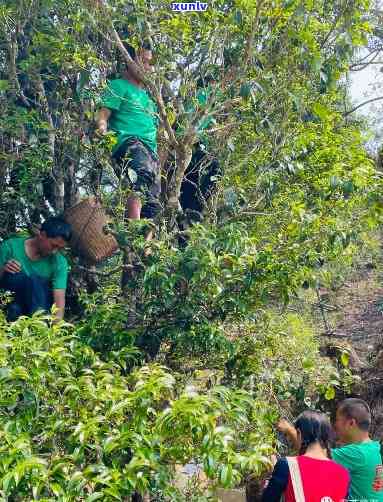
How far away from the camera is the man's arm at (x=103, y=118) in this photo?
408cm

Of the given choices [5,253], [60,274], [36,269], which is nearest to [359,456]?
[60,274]

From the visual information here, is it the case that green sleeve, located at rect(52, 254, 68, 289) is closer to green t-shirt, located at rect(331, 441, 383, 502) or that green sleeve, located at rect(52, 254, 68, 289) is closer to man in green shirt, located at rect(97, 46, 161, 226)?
man in green shirt, located at rect(97, 46, 161, 226)

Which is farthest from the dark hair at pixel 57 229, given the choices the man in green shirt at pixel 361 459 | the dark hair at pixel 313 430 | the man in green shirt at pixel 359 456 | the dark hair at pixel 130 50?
the man in green shirt at pixel 361 459

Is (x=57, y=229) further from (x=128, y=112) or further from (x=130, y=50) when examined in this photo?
(x=130, y=50)

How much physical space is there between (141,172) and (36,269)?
835 millimetres

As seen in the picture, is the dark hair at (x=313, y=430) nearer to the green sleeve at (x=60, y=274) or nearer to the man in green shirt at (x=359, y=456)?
the man in green shirt at (x=359, y=456)

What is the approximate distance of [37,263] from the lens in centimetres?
409

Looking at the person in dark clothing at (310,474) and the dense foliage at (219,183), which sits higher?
the dense foliage at (219,183)

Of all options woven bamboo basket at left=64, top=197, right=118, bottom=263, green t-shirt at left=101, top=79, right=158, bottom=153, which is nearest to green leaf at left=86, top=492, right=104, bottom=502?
woven bamboo basket at left=64, top=197, right=118, bottom=263

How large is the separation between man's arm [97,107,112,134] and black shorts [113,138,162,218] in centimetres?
17

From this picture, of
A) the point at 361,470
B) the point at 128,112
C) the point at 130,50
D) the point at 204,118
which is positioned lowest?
the point at 361,470

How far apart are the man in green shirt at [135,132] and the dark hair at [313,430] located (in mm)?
1547

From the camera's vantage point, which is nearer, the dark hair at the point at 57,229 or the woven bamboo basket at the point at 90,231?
the dark hair at the point at 57,229

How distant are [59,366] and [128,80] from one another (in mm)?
2171
